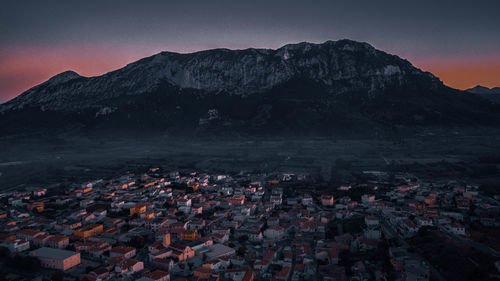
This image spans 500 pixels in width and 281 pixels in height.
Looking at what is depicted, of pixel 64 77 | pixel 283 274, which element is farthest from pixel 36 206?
pixel 64 77

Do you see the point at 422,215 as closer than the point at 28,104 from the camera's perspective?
Yes

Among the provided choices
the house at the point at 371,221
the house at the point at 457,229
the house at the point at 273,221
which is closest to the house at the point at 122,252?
the house at the point at 273,221

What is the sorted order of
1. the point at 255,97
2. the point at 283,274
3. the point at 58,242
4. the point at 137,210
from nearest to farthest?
the point at 283,274, the point at 58,242, the point at 137,210, the point at 255,97

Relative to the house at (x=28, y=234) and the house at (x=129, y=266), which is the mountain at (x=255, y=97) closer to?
the house at (x=28, y=234)

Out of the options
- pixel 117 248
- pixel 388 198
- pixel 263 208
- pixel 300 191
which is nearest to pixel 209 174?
pixel 300 191

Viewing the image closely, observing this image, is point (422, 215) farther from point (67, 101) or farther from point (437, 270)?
point (67, 101)

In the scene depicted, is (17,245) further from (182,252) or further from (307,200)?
(307,200)
